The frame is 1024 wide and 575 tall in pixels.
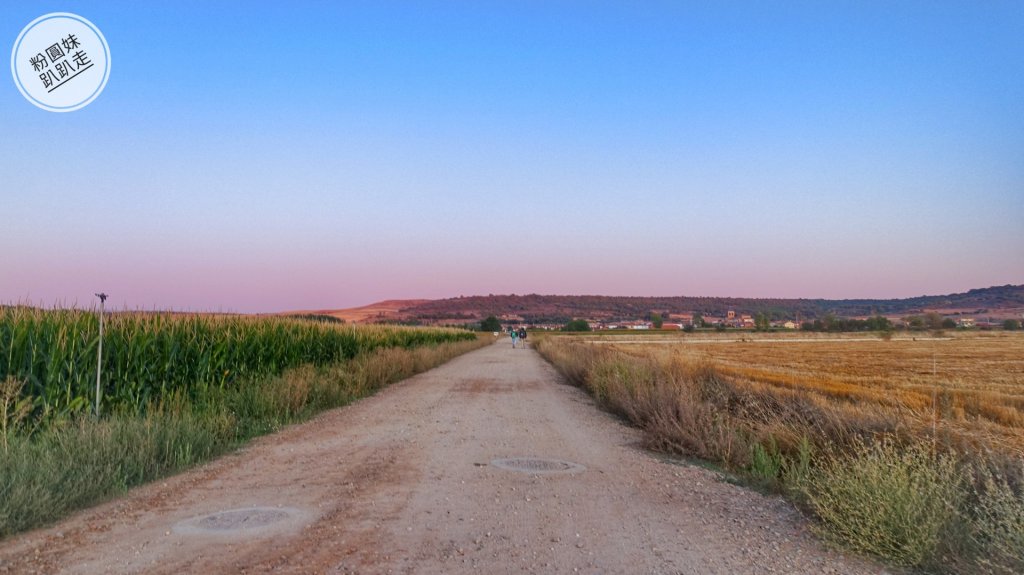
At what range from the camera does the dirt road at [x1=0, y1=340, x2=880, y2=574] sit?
5309 millimetres

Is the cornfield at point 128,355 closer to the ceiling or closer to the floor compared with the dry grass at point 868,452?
closer to the ceiling

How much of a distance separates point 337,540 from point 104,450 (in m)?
4.15

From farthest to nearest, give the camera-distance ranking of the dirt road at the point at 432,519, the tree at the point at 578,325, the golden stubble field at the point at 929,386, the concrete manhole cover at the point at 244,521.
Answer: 1. the tree at the point at 578,325
2. the golden stubble field at the point at 929,386
3. the concrete manhole cover at the point at 244,521
4. the dirt road at the point at 432,519

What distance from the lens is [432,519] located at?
6500 mm

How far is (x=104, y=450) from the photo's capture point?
8.01 metres

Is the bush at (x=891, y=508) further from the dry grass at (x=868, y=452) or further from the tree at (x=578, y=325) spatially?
the tree at (x=578, y=325)

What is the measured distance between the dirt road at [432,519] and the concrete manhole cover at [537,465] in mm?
44

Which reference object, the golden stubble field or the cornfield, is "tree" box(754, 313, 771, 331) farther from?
the cornfield

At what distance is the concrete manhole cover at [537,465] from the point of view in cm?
905

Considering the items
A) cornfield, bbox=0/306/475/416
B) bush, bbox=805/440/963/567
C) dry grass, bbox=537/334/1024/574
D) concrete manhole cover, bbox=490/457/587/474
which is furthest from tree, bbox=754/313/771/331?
bush, bbox=805/440/963/567

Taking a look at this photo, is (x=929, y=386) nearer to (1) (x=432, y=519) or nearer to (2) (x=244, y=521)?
(1) (x=432, y=519)

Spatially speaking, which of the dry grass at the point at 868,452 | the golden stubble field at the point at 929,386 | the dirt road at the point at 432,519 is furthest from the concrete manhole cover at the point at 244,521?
the golden stubble field at the point at 929,386

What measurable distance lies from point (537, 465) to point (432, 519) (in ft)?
10.4

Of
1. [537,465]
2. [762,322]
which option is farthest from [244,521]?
[762,322]
